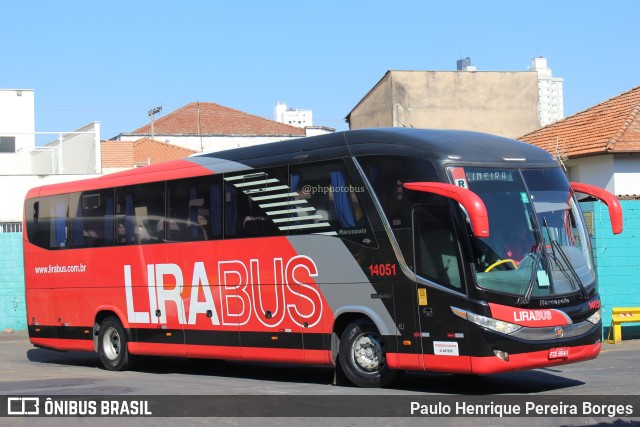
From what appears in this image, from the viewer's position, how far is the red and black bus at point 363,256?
12219 mm

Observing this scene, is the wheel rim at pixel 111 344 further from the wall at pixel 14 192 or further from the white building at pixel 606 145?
the white building at pixel 606 145

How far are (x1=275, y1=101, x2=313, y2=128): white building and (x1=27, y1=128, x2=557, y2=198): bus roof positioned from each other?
409 ft

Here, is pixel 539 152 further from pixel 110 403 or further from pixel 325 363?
pixel 110 403

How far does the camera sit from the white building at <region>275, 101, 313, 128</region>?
154 metres

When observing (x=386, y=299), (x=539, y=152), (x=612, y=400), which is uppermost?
(x=539, y=152)

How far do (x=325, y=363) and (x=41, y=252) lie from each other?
8.55m

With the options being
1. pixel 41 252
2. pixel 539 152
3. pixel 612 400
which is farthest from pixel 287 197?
pixel 41 252

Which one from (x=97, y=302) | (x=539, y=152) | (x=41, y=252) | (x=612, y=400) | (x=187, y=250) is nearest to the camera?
(x=612, y=400)

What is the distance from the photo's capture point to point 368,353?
13.5 metres

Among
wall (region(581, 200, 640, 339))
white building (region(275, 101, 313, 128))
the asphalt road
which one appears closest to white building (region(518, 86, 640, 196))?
wall (region(581, 200, 640, 339))

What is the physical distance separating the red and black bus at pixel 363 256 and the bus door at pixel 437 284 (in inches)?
0.8

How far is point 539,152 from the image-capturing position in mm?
13516

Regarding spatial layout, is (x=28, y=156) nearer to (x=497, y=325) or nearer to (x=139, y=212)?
(x=139, y=212)

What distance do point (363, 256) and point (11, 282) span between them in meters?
15.9
